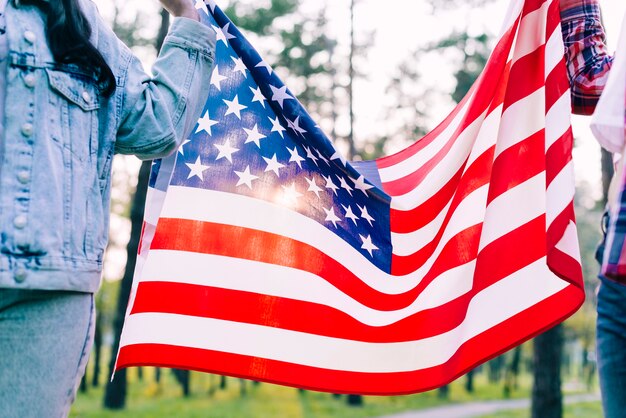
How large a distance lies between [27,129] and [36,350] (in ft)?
1.93

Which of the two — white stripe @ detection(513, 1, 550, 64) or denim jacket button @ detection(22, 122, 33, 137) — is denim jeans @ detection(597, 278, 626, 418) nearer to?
white stripe @ detection(513, 1, 550, 64)

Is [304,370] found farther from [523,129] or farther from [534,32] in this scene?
[534,32]

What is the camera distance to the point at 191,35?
231cm

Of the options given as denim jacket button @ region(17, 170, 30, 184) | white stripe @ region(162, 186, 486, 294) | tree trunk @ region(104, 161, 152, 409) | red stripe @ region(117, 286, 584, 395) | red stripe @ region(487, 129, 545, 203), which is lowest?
tree trunk @ region(104, 161, 152, 409)

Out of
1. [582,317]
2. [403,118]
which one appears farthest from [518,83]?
[582,317]

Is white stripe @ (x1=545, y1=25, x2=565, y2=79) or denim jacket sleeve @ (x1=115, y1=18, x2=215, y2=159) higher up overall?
white stripe @ (x1=545, y1=25, x2=565, y2=79)

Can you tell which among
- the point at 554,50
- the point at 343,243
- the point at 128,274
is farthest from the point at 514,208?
the point at 128,274

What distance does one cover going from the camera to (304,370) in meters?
3.28

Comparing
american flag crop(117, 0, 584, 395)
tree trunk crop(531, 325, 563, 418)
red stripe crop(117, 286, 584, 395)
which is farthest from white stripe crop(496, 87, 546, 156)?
tree trunk crop(531, 325, 563, 418)

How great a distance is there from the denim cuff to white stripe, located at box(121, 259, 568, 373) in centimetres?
140

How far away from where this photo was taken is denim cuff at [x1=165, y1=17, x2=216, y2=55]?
7.52 feet

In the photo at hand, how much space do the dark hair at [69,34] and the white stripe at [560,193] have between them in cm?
183

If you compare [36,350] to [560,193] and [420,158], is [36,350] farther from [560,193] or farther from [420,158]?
[420,158]

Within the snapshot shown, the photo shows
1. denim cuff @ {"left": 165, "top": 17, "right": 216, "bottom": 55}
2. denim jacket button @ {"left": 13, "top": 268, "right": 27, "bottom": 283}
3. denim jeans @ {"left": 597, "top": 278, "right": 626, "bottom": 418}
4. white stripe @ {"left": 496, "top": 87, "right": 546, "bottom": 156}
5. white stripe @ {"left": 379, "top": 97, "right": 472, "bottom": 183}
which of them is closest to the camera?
denim jacket button @ {"left": 13, "top": 268, "right": 27, "bottom": 283}
